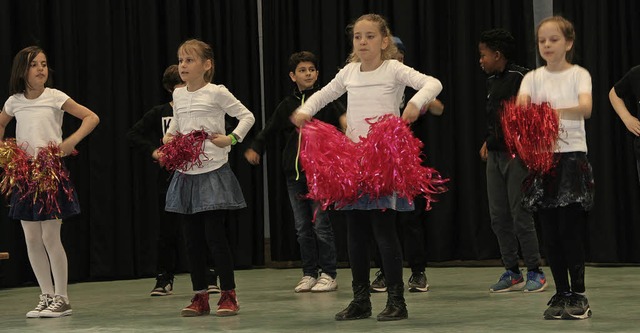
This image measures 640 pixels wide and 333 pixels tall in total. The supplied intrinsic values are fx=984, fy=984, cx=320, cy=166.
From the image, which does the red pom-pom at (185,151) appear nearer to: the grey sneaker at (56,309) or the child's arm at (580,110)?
the grey sneaker at (56,309)

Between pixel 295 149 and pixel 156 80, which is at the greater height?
pixel 156 80

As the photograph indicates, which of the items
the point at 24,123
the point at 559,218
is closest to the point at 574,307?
the point at 559,218

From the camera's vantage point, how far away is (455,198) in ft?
25.8

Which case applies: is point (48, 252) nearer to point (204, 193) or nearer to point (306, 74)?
Result: point (204, 193)

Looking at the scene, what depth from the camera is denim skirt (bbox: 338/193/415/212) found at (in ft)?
14.8

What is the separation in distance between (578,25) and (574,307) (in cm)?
370

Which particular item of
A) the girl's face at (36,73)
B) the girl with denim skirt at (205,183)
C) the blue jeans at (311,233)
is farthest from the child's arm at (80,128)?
the blue jeans at (311,233)

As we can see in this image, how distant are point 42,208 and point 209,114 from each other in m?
1.02

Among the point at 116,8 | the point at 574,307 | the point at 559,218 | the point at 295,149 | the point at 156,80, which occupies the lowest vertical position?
the point at 574,307

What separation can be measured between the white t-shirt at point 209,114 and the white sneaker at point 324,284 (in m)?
1.43

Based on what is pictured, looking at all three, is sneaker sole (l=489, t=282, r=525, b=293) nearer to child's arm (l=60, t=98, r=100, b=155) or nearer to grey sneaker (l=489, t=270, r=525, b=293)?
grey sneaker (l=489, t=270, r=525, b=293)

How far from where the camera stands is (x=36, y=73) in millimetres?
5320

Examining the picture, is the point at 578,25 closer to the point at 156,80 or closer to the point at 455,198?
the point at 455,198

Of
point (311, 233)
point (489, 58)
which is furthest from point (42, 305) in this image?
point (489, 58)
